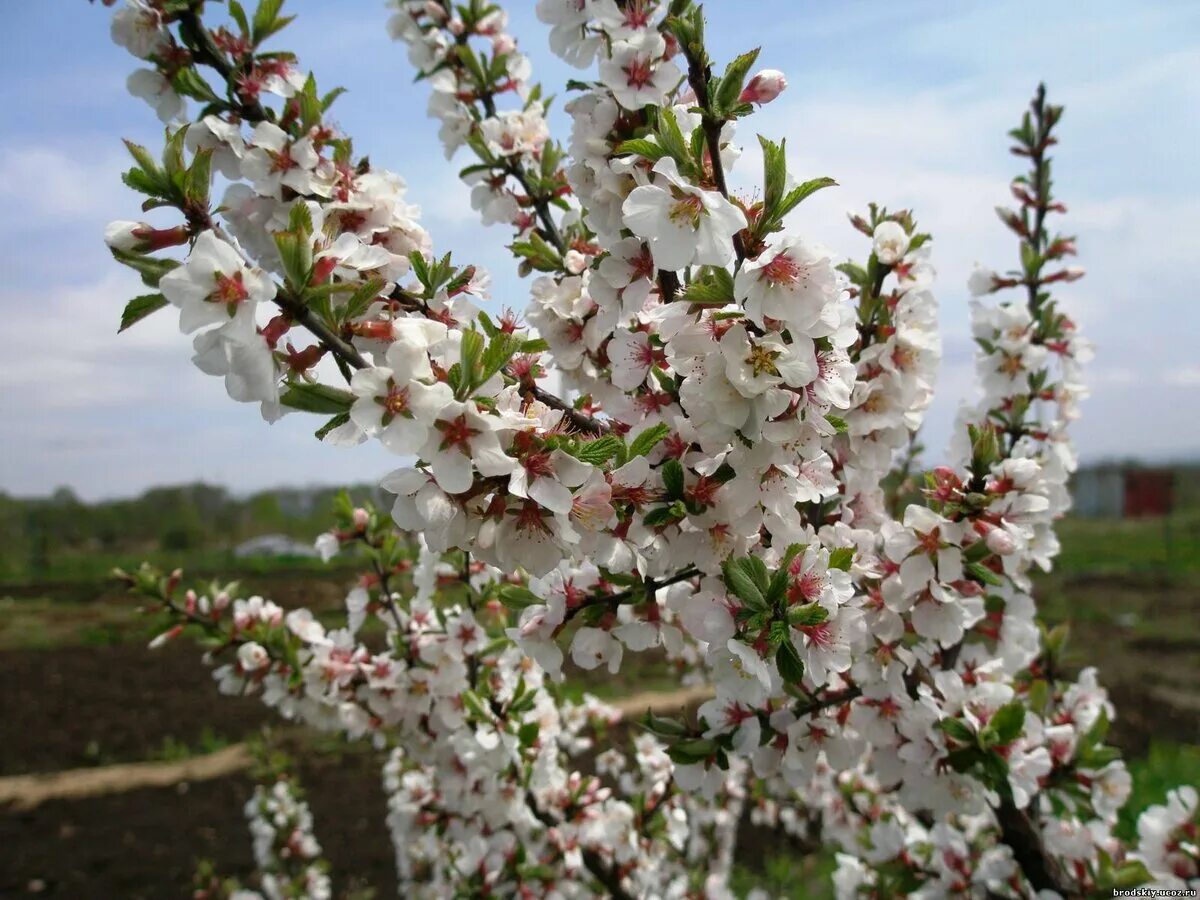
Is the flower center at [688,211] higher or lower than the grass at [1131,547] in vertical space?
higher

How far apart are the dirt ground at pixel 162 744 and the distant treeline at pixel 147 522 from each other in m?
11.1

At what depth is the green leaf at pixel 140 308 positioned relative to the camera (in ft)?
3.50

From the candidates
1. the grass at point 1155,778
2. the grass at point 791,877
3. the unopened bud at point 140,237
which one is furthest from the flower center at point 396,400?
the grass at point 1155,778

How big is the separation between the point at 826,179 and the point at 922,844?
8.01ft

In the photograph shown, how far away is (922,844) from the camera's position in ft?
8.62

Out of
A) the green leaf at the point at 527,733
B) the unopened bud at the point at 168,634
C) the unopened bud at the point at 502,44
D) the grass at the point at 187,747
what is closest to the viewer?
the green leaf at the point at 527,733

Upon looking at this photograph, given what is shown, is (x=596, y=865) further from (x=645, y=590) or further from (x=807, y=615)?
(x=807, y=615)

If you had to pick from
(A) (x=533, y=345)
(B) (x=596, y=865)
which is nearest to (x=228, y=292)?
(A) (x=533, y=345)

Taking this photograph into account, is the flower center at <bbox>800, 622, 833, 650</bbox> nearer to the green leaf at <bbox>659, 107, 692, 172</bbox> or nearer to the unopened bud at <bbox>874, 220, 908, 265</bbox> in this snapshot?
the green leaf at <bbox>659, 107, 692, 172</bbox>

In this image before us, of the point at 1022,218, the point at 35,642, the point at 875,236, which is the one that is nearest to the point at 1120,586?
the point at 1022,218

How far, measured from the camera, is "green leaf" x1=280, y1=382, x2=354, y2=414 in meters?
1.05

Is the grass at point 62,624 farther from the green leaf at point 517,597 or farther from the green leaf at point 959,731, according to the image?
the green leaf at point 959,731

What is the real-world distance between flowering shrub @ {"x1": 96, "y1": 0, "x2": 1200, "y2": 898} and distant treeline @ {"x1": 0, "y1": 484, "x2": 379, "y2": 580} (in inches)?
815

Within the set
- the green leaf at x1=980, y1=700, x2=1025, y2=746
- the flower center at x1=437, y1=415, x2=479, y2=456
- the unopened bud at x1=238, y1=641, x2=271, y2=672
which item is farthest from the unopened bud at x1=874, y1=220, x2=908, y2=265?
the unopened bud at x1=238, y1=641, x2=271, y2=672
